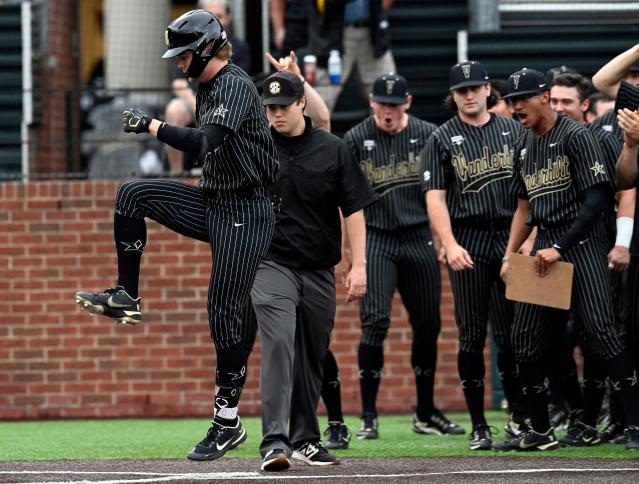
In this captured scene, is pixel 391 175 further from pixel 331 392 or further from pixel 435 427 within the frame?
pixel 435 427

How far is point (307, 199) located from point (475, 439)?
1.99 m

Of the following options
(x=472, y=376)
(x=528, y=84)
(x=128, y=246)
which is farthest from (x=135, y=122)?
(x=472, y=376)

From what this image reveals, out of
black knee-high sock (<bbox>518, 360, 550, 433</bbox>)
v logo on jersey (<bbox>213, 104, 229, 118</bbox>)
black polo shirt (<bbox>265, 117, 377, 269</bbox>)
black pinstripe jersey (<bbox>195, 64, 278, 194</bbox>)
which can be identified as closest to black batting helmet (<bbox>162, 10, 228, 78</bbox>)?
black pinstripe jersey (<bbox>195, 64, 278, 194</bbox>)

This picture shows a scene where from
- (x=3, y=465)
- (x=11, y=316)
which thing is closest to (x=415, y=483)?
(x=3, y=465)

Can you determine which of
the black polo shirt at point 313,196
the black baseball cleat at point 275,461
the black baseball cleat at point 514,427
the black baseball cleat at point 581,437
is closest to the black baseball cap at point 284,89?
the black polo shirt at point 313,196

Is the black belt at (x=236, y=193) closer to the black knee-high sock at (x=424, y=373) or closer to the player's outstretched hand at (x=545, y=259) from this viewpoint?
the player's outstretched hand at (x=545, y=259)

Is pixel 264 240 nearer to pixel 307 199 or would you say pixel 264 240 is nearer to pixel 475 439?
pixel 307 199

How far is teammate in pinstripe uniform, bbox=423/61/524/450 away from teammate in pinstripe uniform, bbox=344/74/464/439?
57 cm

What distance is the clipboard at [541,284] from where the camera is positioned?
341 inches

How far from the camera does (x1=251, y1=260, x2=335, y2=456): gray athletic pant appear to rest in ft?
26.1

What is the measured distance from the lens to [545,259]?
28.7 feet

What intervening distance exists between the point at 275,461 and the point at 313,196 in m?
1.55

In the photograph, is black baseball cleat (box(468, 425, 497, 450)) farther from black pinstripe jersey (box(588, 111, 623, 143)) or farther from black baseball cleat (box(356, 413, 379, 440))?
black pinstripe jersey (box(588, 111, 623, 143))

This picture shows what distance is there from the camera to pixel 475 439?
934 centimetres
